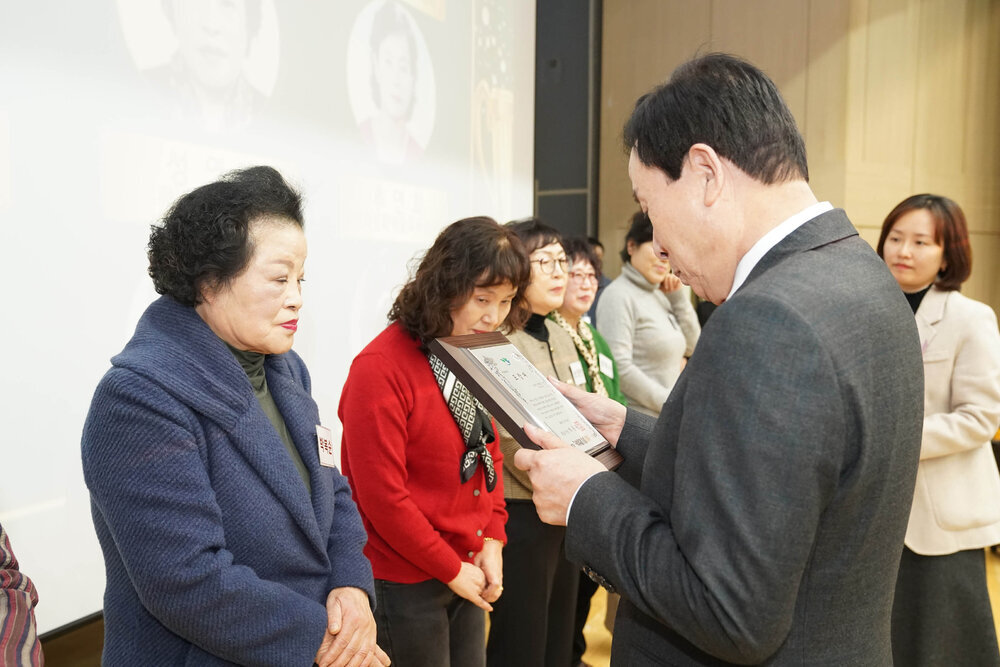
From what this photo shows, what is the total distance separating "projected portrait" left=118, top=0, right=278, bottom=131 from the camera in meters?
2.02

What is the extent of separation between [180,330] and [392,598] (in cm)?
91

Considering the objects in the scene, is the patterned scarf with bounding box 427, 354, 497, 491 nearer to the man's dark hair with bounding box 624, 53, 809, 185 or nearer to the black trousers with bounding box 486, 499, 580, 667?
the black trousers with bounding box 486, 499, 580, 667

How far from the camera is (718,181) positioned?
36.7 inches

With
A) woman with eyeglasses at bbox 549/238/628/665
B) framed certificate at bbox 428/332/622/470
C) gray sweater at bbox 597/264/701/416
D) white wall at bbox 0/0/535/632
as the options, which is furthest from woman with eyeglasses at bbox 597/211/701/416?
framed certificate at bbox 428/332/622/470

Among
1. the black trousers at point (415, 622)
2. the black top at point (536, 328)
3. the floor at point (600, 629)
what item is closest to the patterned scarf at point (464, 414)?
the black trousers at point (415, 622)

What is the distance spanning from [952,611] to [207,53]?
109 inches

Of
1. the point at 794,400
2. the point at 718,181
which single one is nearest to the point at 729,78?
the point at 718,181

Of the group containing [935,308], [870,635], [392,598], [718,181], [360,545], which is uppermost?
[718,181]

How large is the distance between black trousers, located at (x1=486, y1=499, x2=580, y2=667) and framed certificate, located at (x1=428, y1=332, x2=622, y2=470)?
1.02 meters

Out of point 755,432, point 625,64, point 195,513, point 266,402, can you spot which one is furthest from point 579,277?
point 625,64

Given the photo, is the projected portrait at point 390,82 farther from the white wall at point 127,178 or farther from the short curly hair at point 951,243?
the short curly hair at point 951,243

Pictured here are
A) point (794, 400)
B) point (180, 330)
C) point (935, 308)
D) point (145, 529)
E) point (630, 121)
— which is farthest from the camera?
point (935, 308)

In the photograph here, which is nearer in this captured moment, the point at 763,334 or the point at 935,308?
the point at 763,334

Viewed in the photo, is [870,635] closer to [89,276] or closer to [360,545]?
[360,545]
